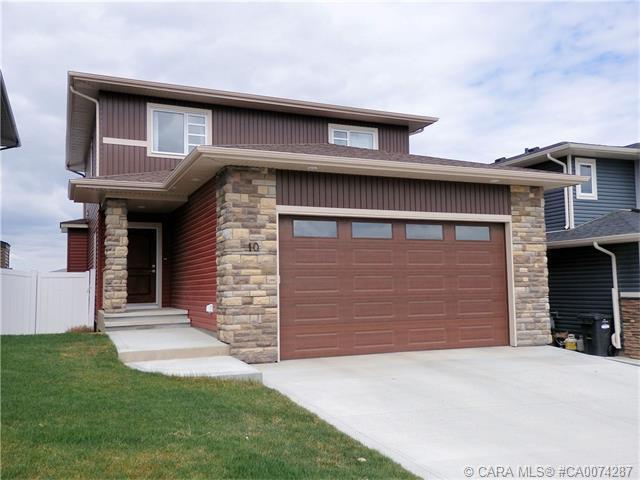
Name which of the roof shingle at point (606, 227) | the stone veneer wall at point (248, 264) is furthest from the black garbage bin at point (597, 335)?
the stone veneer wall at point (248, 264)

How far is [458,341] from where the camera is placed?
10734 millimetres

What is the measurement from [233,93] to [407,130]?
504 centimetres

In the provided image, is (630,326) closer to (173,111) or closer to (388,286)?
(388,286)

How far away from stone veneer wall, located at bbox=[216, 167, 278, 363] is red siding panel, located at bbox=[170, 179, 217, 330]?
90cm

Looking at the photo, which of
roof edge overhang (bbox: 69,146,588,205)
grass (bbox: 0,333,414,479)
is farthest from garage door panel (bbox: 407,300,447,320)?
grass (bbox: 0,333,414,479)

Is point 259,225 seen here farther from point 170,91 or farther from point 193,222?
point 170,91

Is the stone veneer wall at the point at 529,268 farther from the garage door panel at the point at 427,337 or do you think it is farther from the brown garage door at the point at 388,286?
the garage door panel at the point at 427,337

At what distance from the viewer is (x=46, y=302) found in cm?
1344

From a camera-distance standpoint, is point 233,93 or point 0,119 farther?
point 233,93

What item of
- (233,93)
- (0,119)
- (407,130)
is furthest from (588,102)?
(0,119)

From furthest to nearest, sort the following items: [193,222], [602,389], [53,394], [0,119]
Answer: [193,222] → [0,119] → [602,389] → [53,394]

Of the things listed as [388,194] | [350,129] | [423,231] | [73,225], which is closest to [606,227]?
[423,231]

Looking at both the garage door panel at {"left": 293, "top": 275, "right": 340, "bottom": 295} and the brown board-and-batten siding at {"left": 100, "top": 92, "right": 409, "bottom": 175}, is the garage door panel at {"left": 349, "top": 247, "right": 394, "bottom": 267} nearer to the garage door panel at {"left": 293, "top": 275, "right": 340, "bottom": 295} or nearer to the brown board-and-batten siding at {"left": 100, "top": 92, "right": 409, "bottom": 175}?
the garage door panel at {"left": 293, "top": 275, "right": 340, "bottom": 295}

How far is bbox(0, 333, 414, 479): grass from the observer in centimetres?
404
